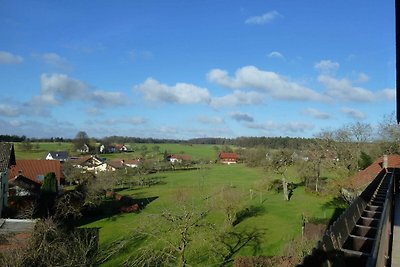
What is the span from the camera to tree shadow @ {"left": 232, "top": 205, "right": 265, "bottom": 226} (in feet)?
114

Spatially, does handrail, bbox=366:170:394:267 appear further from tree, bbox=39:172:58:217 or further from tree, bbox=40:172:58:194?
tree, bbox=40:172:58:194

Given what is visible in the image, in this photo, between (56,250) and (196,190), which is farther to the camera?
(196,190)

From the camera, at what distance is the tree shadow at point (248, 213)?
3484 centimetres

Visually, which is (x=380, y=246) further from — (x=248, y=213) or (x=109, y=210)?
(x=109, y=210)

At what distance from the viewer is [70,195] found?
3406 centimetres

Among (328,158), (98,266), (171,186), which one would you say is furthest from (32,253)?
(171,186)

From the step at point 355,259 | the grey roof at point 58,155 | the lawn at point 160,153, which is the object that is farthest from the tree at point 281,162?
the grey roof at point 58,155

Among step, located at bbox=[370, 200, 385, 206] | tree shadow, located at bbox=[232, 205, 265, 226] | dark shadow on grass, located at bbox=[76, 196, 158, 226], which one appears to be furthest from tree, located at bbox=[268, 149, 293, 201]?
step, located at bbox=[370, 200, 385, 206]

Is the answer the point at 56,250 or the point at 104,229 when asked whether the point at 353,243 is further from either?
the point at 104,229

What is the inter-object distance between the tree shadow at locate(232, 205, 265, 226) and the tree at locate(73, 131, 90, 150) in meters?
81.2

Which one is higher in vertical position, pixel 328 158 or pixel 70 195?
pixel 328 158

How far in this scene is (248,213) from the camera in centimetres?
3722

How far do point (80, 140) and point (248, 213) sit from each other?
282 ft

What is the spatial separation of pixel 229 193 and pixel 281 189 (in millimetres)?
22713
